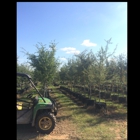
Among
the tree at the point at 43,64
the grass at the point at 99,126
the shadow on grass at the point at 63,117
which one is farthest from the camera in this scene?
the tree at the point at 43,64

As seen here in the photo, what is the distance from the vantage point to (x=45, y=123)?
17.7 feet

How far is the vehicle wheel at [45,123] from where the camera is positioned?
5.34 meters

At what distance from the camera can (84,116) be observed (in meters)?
7.77

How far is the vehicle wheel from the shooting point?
5.34 metres

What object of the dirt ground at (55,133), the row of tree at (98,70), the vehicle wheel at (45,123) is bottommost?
the dirt ground at (55,133)

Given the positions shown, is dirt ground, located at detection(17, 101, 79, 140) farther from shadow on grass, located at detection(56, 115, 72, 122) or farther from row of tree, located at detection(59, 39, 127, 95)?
row of tree, located at detection(59, 39, 127, 95)

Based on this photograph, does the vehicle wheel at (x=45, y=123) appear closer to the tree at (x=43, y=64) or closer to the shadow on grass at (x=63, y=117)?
the shadow on grass at (x=63, y=117)

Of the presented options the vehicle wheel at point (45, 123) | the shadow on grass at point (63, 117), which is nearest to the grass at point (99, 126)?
the shadow on grass at point (63, 117)

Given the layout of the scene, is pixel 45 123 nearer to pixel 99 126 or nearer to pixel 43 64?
pixel 99 126

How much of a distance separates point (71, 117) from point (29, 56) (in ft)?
15.9

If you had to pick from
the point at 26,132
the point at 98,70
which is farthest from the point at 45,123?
the point at 98,70

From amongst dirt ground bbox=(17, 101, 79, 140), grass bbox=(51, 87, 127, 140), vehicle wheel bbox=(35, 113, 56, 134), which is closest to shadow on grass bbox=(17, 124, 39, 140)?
dirt ground bbox=(17, 101, 79, 140)

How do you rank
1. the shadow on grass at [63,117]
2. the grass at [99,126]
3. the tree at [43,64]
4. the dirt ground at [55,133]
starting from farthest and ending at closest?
the tree at [43,64] < the shadow on grass at [63,117] < the grass at [99,126] < the dirt ground at [55,133]
